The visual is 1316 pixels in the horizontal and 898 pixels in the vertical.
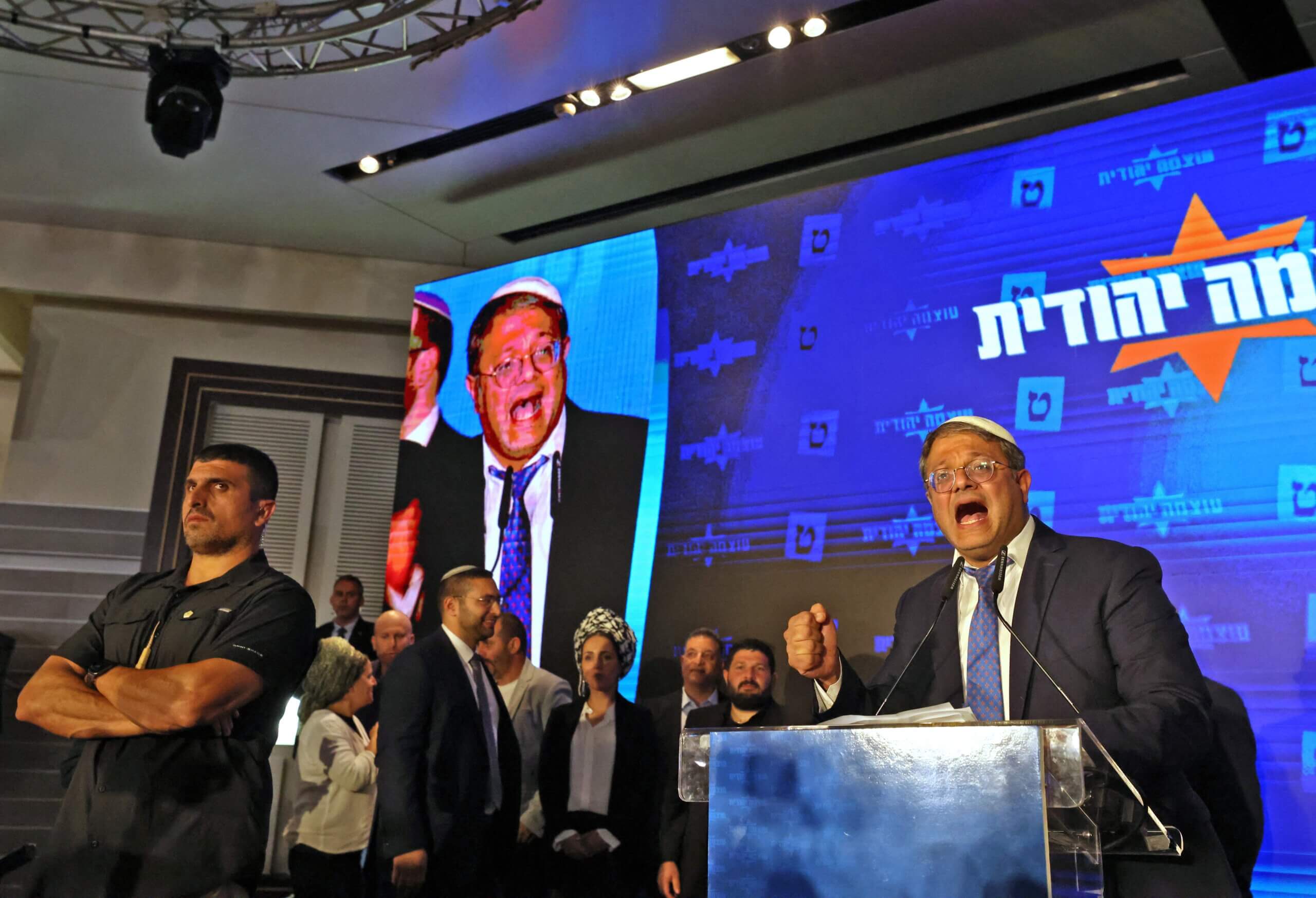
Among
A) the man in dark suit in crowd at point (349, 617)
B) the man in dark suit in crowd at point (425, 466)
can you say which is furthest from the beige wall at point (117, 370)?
the man in dark suit in crowd at point (349, 617)

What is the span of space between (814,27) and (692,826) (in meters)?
3.18

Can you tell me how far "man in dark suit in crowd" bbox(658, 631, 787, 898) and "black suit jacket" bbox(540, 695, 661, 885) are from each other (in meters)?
0.11

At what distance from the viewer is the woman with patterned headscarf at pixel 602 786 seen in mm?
4676

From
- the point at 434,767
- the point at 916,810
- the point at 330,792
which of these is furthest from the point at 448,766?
the point at 916,810

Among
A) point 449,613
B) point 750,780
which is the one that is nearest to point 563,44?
point 449,613

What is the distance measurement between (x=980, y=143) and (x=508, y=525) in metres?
2.93

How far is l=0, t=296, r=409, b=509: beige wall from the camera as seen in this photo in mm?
6848

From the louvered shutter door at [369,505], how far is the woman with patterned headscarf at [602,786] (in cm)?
229

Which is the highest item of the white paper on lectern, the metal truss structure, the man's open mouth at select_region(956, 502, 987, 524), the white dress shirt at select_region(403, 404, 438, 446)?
the metal truss structure

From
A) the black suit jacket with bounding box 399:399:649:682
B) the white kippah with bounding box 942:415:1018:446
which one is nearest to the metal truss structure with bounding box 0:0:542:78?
the black suit jacket with bounding box 399:399:649:682

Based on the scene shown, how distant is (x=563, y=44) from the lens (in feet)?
16.0

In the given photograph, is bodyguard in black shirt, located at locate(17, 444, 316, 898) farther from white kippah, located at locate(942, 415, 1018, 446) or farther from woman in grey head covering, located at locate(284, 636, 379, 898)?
woman in grey head covering, located at locate(284, 636, 379, 898)

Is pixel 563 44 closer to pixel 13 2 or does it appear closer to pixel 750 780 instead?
pixel 13 2

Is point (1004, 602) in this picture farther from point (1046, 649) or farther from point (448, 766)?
point (448, 766)
